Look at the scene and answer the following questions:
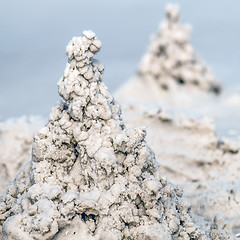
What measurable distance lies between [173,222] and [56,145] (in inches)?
38.0

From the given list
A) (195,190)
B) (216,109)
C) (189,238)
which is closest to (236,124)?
(216,109)

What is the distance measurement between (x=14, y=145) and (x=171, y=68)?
6401 millimetres

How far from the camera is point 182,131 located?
5.87m

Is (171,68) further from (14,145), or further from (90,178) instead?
(90,178)

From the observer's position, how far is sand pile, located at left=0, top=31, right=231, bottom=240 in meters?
3.04

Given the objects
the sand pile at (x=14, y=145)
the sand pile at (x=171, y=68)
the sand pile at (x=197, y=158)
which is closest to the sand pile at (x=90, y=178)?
the sand pile at (x=197, y=158)

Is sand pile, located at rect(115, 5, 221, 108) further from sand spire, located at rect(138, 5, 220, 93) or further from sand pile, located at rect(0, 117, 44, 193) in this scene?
sand pile, located at rect(0, 117, 44, 193)

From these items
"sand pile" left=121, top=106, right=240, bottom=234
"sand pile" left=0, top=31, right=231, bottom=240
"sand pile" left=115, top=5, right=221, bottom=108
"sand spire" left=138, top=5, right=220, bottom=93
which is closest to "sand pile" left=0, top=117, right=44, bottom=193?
"sand pile" left=121, top=106, right=240, bottom=234

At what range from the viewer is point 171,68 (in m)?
11.1

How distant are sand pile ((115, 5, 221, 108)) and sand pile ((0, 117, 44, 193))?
17.6ft

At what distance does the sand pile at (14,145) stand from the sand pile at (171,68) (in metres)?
5.35

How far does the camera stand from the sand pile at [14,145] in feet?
16.6

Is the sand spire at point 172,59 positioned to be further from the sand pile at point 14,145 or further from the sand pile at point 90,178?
the sand pile at point 90,178

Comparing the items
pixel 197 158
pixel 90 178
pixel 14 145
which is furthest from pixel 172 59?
Result: pixel 90 178
